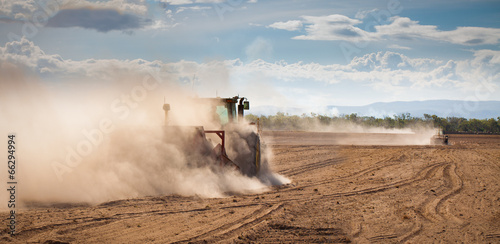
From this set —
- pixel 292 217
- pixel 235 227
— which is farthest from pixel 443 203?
pixel 235 227

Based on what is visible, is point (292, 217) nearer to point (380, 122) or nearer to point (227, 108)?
point (227, 108)

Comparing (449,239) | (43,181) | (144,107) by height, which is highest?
(144,107)

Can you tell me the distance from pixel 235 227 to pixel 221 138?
15.7 ft

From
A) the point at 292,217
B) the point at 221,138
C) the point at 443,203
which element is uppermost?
the point at 221,138

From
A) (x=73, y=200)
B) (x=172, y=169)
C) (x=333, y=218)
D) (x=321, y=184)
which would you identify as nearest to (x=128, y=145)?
(x=172, y=169)

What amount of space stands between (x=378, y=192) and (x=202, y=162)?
5458 mm

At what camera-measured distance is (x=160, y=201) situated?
10.1 metres

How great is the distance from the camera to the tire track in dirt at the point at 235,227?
7.38 m

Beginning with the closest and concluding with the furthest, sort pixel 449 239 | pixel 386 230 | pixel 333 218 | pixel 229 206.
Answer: pixel 449 239
pixel 386 230
pixel 333 218
pixel 229 206

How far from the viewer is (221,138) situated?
12.6 m

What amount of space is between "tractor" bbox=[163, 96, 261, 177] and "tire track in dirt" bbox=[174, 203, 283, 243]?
3077 mm

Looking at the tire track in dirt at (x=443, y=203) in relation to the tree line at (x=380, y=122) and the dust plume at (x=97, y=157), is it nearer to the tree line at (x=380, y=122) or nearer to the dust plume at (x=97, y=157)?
the dust plume at (x=97, y=157)

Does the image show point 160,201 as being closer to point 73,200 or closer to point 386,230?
point 73,200

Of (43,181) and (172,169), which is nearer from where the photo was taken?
(43,181)
